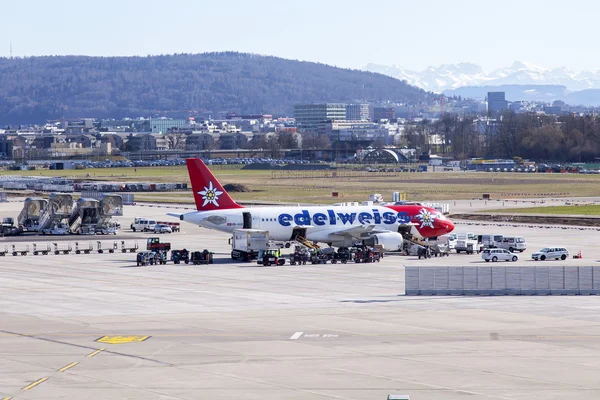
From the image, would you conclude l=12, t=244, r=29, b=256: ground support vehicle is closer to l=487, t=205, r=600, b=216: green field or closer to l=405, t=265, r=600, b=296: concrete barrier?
l=405, t=265, r=600, b=296: concrete barrier

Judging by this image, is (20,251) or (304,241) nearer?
(304,241)

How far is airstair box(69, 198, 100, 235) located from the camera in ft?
360

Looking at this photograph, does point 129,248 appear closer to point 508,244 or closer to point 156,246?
point 156,246

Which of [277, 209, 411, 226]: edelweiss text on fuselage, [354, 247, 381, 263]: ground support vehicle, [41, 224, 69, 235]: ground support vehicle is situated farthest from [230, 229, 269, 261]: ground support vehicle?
[41, 224, 69, 235]: ground support vehicle

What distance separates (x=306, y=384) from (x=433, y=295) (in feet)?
81.6

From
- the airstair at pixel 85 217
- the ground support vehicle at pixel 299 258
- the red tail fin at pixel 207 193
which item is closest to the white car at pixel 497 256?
the ground support vehicle at pixel 299 258

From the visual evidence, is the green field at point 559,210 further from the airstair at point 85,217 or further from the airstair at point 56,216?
the airstair at point 56,216

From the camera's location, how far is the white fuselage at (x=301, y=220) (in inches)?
3364

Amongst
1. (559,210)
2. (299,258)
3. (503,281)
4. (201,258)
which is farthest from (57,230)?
(559,210)

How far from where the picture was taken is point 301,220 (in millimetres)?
86500

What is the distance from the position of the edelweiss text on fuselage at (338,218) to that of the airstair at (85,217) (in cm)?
3060

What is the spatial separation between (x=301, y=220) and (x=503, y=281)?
85.6 ft

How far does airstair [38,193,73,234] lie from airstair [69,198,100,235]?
27.4 inches

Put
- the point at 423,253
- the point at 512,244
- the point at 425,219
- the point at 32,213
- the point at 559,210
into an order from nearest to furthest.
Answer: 1. the point at 423,253
2. the point at 512,244
3. the point at 425,219
4. the point at 32,213
5. the point at 559,210
